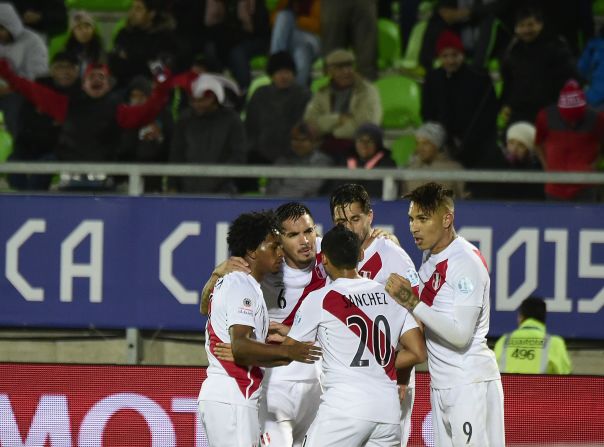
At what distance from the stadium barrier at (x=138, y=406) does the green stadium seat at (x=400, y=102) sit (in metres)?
5.31

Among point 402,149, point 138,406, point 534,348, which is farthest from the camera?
point 402,149

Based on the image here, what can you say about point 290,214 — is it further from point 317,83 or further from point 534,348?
point 317,83

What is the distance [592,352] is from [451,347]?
3.53 meters

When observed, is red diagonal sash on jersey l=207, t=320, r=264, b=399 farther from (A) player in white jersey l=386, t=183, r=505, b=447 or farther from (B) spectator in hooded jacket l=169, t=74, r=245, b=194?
(B) spectator in hooded jacket l=169, t=74, r=245, b=194

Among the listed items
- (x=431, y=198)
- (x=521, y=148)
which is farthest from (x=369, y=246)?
(x=521, y=148)

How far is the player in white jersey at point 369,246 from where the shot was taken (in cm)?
705

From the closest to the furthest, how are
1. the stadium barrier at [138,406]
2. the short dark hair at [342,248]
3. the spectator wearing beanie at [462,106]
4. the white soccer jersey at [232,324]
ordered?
1. the short dark hair at [342,248]
2. the white soccer jersey at [232,324]
3. the stadium barrier at [138,406]
4. the spectator wearing beanie at [462,106]

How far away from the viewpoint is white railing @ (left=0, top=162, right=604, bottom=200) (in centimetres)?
962

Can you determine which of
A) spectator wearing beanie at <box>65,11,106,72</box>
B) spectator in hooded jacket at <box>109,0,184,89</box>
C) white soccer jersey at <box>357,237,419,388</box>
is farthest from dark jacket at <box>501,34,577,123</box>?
white soccer jersey at <box>357,237,419,388</box>

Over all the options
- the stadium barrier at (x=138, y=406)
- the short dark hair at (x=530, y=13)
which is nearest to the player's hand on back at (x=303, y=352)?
the stadium barrier at (x=138, y=406)

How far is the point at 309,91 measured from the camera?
11.8 m

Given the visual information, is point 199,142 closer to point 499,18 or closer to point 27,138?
point 27,138

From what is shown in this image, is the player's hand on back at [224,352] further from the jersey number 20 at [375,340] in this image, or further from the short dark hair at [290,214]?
the short dark hair at [290,214]

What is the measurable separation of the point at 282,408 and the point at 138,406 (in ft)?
5.51
